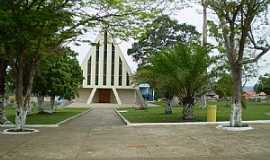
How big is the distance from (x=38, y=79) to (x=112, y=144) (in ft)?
78.5

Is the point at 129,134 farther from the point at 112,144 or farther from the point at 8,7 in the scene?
the point at 8,7

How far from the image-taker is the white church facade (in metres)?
78.2

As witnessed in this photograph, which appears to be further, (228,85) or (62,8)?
(228,85)

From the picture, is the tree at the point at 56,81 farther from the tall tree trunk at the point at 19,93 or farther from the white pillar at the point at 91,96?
the white pillar at the point at 91,96

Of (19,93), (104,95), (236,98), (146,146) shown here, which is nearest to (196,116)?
(236,98)

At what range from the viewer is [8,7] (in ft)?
61.5

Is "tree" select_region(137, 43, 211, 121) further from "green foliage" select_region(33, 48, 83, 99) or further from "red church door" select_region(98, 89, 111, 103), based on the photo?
"red church door" select_region(98, 89, 111, 103)

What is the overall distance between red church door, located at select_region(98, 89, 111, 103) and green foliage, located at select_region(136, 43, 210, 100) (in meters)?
53.3

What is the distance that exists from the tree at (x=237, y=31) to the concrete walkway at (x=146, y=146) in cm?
247

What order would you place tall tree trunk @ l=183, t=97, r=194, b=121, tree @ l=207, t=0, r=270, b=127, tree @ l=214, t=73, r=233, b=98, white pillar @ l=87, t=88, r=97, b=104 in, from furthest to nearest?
white pillar @ l=87, t=88, r=97, b=104 → tall tree trunk @ l=183, t=97, r=194, b=121 → tree @ l=214, t=73, r=233, b=98 → tree @ l=207, t=0, r=270, b=127

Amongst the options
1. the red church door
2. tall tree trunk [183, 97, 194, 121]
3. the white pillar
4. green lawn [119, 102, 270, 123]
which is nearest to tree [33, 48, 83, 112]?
green lawn [119, 102, 270, 123]

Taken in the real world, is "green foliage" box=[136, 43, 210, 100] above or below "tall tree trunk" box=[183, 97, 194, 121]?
above

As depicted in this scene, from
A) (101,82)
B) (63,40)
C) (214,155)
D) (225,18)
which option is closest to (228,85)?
(225,18)

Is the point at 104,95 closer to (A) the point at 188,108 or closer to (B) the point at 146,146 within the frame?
(A) the point at 188,108
